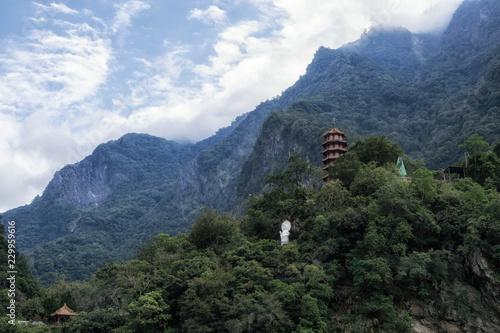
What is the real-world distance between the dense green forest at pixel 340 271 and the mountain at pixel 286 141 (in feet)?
136

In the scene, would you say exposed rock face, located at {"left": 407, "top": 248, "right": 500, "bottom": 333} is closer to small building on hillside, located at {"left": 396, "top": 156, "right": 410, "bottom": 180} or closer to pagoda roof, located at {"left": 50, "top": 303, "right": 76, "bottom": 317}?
small building on hillside, located at {"left": 396, "top": 156, "right": 410, "bottom": 180}

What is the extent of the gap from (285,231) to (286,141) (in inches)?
2359

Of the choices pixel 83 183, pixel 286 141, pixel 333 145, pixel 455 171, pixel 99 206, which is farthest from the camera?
pixel 83 183

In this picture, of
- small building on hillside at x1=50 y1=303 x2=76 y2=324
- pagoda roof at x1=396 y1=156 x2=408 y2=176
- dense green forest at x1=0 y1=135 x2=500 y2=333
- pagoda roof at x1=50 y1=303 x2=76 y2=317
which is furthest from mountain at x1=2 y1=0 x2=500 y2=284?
pagoda roof at x1=50 y1=303 x2=76 y2=317

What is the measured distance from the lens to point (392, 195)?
29.5 metres

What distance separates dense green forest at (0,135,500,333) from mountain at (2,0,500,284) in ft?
136

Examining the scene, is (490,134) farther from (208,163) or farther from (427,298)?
(208,163)

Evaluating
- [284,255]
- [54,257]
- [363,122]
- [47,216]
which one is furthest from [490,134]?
[47,216]

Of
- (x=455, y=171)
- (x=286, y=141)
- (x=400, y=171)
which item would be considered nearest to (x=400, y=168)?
(x=400, y=171)

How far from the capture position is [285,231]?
33.6 m

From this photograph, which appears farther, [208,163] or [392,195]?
[208,163]

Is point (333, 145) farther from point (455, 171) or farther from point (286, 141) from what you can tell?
point (286, 141)

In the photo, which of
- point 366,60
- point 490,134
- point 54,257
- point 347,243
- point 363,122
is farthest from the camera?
point 366,60

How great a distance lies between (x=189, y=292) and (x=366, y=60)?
354ft
